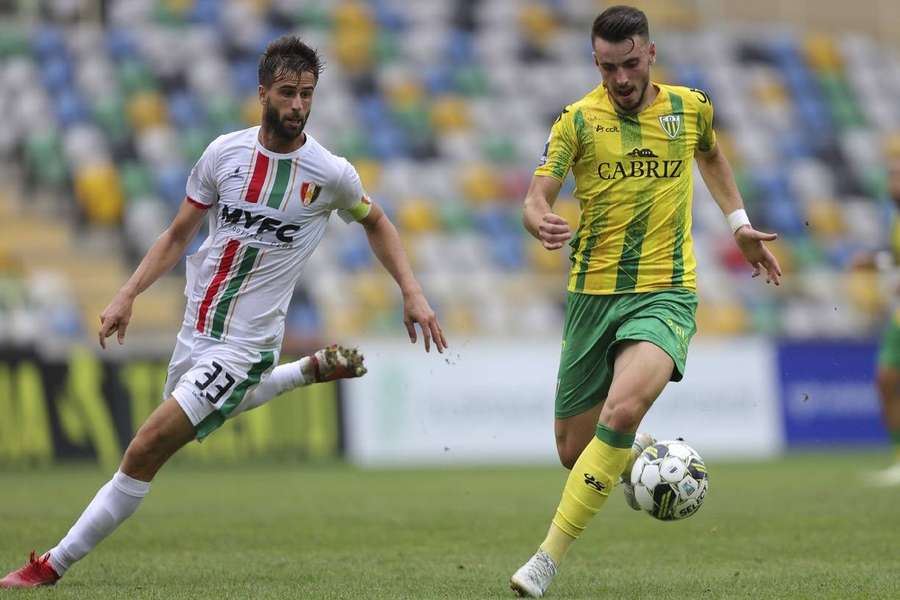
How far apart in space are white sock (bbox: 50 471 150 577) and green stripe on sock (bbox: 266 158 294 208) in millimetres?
1430

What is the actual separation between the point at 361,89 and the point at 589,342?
61.8 ft

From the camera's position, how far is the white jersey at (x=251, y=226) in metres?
7.31

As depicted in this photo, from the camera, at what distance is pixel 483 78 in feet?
88.9

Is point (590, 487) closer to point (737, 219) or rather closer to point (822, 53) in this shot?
point (737, 219)

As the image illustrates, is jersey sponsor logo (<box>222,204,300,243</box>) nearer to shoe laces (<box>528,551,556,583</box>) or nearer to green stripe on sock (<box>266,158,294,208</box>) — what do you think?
green stripe on sock (<box>266,158,294,208</box>)

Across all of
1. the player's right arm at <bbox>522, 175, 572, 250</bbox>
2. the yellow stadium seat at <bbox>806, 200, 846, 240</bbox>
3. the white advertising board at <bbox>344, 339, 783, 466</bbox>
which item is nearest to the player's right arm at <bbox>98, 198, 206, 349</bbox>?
the player's right arm at <bbox>522, 175, 572, 250</bbox>

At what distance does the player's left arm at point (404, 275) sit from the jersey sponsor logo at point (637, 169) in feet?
3.41

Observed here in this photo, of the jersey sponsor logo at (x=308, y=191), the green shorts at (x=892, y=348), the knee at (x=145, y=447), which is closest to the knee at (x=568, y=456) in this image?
the jersey sponsor logo at (x=308, y=191)

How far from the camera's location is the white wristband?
756 cm

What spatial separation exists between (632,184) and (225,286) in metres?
1.99

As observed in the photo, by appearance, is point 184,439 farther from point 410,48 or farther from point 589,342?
point 410,48

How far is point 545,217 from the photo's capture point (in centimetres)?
680

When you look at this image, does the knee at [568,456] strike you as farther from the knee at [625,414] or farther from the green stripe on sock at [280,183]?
the green stripe on sock at [280,183]

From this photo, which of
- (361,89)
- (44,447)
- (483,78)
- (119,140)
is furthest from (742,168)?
(44,447)
